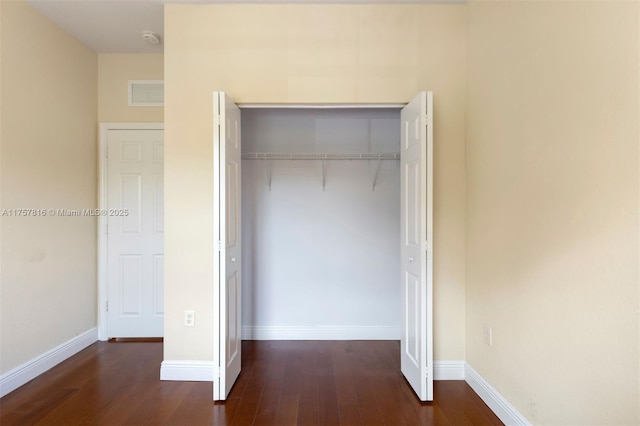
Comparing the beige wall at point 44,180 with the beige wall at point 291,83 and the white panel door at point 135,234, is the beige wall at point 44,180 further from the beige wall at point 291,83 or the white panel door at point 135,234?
the beige wall at point 291,83

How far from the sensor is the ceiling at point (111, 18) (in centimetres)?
254

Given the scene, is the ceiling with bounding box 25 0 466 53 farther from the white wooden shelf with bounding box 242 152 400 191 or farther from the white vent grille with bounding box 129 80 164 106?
the white wooden shelf with bounding box 242 152 400 191

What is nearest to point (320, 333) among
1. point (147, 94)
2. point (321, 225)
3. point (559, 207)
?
point (321, 225)

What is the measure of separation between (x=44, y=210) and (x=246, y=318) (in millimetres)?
2048

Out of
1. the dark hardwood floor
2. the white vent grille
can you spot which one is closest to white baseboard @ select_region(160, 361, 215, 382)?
the dark hardwood floor

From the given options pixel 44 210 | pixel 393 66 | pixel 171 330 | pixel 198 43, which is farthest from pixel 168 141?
pixel 393 66

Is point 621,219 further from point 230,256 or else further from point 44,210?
point 44,210

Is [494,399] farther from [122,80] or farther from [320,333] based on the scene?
[122,80]

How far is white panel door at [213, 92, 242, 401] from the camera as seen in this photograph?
2.22 m

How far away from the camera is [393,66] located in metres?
2.57

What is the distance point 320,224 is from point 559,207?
2.26 m

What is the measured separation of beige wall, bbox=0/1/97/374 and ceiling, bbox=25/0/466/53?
0.12 meters

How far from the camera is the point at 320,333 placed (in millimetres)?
3453

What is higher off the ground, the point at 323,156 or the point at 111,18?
the point at 111,18
